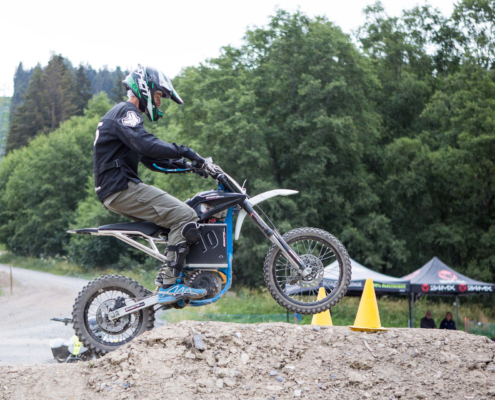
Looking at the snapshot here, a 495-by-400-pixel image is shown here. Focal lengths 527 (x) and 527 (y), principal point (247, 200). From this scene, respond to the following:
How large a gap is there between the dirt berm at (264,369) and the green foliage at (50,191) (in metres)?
49.7

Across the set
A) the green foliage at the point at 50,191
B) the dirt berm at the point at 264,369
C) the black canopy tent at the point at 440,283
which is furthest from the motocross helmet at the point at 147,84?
the green foliage at the point at 50,191

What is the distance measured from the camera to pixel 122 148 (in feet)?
17.4

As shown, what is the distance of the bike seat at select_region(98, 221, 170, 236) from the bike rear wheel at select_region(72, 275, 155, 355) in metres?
0.50

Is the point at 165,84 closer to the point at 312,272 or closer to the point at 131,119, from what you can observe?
the point at 131,119

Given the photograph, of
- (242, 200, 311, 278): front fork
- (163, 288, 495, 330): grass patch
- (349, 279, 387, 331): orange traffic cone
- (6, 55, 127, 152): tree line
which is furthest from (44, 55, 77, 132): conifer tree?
(242, 200, 311, 278): front fork

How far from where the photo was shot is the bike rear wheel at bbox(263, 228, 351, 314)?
560 centimetres

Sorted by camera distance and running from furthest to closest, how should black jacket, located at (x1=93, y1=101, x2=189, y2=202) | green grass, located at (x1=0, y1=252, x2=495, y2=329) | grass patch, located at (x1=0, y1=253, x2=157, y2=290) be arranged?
1. grass patch, located at (x1=0, y1=253, x2=157, y2=290)
2. green grass, located at (x1=0, y1=252, x2=495, y2=329)
3. black jacket, located at (x1=93, y1=101, x2=189, y2=202)

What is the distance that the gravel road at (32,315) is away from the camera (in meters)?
16.6

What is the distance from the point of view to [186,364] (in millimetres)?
5008

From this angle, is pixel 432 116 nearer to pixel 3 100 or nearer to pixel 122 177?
pixel 122 177

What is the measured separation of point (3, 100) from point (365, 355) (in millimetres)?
179951

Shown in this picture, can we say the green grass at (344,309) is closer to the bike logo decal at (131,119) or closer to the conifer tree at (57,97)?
the bike logo decal at (131,119)

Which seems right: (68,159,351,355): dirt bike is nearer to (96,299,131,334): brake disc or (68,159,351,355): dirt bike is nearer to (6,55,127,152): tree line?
(96,299,131,334): brake disc

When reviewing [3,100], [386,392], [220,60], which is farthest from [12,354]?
[3,100]
